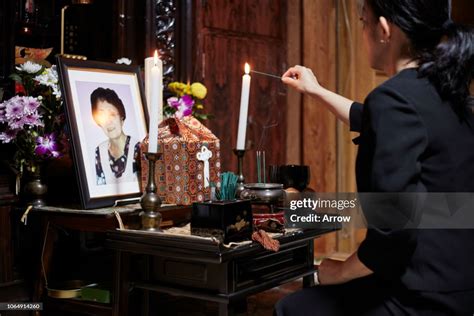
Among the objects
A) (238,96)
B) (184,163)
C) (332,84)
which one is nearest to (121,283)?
(184,163)

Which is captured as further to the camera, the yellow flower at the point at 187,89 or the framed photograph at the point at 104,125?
the yellow flower at the point at 187,89

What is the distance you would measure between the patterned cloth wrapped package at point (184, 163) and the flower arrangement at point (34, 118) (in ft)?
0.93

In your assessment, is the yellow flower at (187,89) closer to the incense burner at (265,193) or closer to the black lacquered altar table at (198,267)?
the incense burner at (265,193)

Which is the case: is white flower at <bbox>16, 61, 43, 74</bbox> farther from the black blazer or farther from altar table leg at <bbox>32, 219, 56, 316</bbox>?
the black blazer

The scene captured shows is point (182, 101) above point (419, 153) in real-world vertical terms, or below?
above

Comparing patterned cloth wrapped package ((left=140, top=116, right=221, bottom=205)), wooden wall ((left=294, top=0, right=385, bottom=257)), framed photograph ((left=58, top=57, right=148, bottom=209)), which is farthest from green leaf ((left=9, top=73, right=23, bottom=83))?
wooden wall ((left=294, top=0, right=385, bottom=257))

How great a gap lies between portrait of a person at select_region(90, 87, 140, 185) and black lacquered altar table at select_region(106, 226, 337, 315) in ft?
0.78

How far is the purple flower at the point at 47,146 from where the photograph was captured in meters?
1.77

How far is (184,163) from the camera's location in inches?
68.1

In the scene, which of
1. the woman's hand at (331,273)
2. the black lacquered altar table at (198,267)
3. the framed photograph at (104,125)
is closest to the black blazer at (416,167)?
the woman's hand at (331,273)

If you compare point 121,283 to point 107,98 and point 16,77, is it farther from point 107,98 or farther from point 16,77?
point 16,77

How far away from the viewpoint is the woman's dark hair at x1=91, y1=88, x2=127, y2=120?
1744 millimetres

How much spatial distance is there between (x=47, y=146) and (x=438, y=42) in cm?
116

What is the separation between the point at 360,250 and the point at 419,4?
1.55 feet
